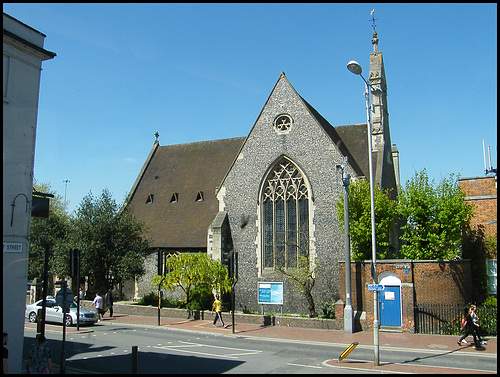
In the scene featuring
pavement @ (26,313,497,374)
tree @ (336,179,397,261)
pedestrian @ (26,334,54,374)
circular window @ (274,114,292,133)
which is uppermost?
circular window @ (274,114,292,133)

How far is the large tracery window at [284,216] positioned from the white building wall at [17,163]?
50.8 ft

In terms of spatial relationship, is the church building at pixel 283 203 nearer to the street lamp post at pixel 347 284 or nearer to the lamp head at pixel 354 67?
the street lamp post at pixel 347 284

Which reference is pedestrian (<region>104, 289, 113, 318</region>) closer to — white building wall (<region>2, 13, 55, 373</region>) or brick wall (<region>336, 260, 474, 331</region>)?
brick wall (<region>336, 260, 474, 331</region>)

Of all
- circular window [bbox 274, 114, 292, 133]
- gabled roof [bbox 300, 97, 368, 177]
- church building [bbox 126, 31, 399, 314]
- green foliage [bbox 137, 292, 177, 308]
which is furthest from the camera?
green foliage [bbox 137, 292, 177, 308]

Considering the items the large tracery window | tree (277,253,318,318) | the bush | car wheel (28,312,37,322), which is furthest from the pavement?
the large tracery window

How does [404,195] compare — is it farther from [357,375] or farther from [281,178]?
[357,375]

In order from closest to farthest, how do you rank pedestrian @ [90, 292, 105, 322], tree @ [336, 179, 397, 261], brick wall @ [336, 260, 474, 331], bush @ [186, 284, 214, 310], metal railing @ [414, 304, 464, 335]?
metal railing @ [414, 304, 464, 335] → brick wall @ [336, 260, 474, 331] → tree @ [336, 179, 397, 261] → pedestrian @ [90, 292, 105, 322] → bush @ [186, 284, 214, 310]

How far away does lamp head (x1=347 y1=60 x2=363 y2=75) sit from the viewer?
1405 centimetres

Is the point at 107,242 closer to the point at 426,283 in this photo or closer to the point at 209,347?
the point at 209,347

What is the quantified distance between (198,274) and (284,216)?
6.14 m

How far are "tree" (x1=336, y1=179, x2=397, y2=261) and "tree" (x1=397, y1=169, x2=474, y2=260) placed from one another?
30.5 inches

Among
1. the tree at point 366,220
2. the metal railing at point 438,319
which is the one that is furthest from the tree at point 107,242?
the metal railing at point 438,319

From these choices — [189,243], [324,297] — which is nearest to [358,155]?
[324,297]

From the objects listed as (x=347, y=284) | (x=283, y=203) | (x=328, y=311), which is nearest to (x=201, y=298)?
(x=283, y=203)
